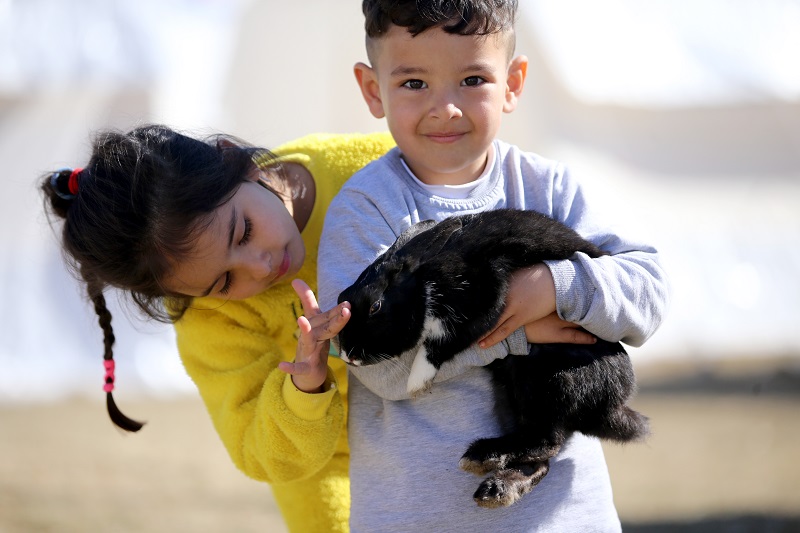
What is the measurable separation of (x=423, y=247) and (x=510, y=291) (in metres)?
0.21

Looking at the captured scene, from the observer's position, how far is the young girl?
207cm

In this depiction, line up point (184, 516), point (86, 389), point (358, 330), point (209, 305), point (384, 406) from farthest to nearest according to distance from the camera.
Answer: point (86, 389) < point (184, 516) < point (209, 305) < point (384, 406) < point (358, 330)

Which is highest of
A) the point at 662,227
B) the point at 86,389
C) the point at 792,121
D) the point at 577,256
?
the point at 577,256

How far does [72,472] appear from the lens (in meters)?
5.20

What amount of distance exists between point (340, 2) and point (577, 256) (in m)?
4.31

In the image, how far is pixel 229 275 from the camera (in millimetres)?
2189

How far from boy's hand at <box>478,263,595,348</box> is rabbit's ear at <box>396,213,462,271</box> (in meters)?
0.18

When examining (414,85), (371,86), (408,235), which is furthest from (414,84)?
(408,235)

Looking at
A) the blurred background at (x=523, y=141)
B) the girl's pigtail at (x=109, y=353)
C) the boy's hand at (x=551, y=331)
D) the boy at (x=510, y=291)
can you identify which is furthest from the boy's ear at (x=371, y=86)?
the blurred background at (x=523, y=141)

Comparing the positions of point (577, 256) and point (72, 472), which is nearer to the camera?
point (577, 256)

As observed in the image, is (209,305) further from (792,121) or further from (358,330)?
(792,121)

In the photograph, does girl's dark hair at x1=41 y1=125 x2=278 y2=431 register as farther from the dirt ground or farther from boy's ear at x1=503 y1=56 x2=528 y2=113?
the dirt ground

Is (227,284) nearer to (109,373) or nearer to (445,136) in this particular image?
(109,373)

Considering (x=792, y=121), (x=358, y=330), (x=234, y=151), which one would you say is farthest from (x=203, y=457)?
(x=792, y=121)
